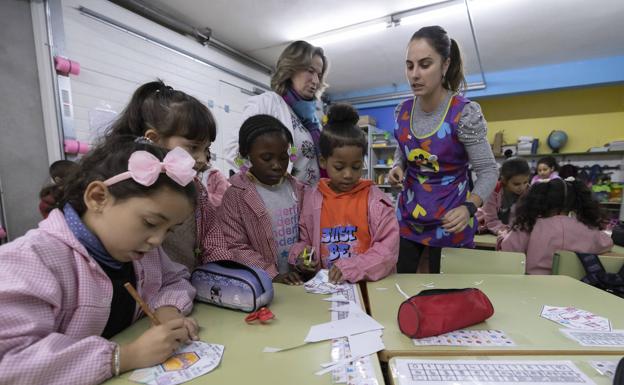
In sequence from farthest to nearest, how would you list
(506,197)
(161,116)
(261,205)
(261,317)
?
(506,197), (261,205), (161,116), (261,317)

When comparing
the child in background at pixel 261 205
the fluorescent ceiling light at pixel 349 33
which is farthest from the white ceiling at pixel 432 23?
the child in background at pixel 261 205

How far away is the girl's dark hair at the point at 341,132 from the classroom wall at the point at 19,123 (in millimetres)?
2293

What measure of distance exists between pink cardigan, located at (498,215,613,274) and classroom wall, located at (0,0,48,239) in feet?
11.7

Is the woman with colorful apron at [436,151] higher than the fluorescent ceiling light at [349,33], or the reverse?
the fluorescent ceiling light at [349,33]

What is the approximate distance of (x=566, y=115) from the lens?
5328mm

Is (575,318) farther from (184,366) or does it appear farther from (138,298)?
(138,298)

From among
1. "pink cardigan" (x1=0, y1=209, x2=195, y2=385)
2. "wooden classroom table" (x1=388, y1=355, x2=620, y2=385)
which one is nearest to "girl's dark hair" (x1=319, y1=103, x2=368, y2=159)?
"wooden classroom table" (x1=388, y1=355, x2=620, y2=385)

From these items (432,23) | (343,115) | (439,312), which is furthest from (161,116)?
(432,23)

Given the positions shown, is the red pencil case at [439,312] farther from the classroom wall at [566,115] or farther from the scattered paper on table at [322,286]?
the classroom wall at [566,115]

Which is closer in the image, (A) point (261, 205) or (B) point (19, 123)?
(A) point (261, 205)

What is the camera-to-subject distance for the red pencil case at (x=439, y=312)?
798 millimetres

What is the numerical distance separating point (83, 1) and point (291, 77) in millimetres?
2255

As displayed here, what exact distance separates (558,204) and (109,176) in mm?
2412

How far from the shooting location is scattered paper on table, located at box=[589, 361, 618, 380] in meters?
0.68
